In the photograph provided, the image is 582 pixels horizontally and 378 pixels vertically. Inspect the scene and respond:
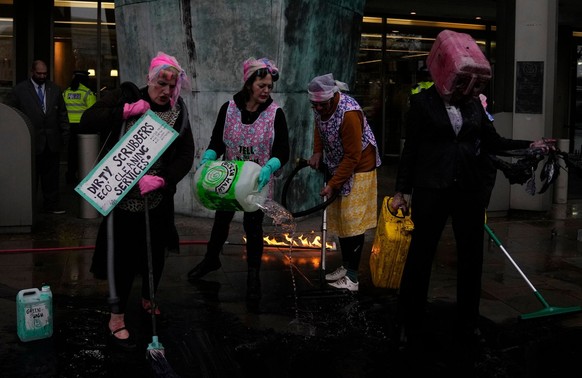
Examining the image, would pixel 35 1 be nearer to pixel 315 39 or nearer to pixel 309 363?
pixel 315 39

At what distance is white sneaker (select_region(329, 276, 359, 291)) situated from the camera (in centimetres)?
565

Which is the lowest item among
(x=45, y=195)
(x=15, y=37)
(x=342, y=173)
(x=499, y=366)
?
(x=499, y=366)

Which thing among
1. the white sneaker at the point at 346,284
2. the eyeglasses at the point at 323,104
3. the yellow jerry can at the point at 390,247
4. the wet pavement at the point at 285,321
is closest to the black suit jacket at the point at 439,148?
the yellow jerry can at the point at 390,247

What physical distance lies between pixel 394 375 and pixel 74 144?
23.7 ft

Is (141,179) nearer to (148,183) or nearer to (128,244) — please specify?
(148,183)

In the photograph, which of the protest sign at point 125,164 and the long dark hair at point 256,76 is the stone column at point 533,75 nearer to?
the long dark hair at point 256,76

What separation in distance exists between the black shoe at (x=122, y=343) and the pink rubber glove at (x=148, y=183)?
2.96 ft

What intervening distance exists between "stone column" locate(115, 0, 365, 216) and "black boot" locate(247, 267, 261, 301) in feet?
8.81

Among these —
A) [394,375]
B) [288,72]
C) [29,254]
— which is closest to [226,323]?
[394,375]

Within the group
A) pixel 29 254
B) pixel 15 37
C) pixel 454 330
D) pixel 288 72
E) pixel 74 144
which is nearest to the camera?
pixel 454 330

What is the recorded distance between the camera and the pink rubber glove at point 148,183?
4191mm

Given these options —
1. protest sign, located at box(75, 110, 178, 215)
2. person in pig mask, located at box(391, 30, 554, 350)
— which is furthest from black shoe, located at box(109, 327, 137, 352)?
person in pig mask, located at box(391, 30, 554, 350)

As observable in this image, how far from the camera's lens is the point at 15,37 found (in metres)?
12.8

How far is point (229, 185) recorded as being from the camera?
4832mm
